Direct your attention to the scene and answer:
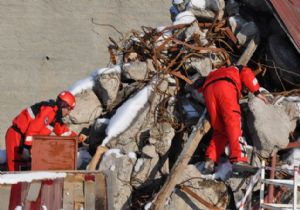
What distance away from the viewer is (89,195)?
3.91 meters

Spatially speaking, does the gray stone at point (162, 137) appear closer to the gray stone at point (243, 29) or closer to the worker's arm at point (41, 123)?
the worker's arm at point (41, 123)

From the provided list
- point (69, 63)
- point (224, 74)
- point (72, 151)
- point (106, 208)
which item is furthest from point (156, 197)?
point (69, 63)

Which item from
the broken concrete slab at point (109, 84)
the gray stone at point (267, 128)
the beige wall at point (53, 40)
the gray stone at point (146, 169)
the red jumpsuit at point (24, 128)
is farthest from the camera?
the beige wall at point (53, 40)

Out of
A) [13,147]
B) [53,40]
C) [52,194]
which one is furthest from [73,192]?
[53,40]

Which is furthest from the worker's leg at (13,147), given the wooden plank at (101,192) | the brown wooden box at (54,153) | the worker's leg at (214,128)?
the wooden plank at (101,192)

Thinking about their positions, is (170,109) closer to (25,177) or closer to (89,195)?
(89,195)

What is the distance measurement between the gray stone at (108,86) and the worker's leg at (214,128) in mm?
1644

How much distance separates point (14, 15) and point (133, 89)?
1017 cm

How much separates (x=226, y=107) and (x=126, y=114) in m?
1.47

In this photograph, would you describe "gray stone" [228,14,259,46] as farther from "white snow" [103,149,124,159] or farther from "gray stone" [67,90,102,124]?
"white snow" [103,149,124,159]

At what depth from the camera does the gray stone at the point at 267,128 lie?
6.63 metres

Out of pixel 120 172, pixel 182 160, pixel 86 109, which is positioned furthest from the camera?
pixel 86 109

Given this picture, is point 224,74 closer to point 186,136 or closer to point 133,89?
point 186,136

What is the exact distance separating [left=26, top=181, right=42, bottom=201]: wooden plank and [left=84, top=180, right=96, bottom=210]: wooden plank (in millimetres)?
329
